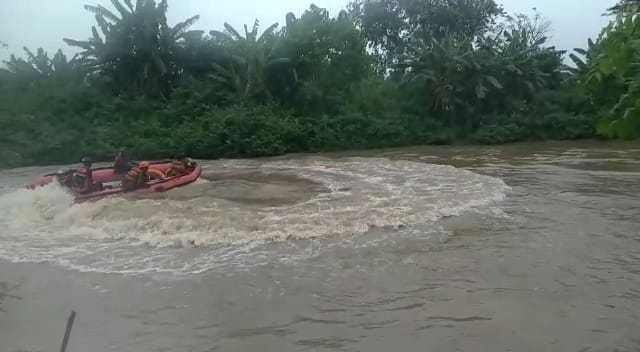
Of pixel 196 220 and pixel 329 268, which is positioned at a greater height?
pixel 196 220

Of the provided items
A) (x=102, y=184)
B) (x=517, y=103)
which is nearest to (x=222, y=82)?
(x=517, y=103)

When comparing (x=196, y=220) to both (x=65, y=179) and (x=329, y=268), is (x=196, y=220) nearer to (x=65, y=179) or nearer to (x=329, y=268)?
(x=329, y=268)

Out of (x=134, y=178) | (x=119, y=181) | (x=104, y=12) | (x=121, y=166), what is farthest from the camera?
(x=104, y=12)

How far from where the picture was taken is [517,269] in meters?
5.86

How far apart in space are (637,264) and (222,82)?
19.9 meters

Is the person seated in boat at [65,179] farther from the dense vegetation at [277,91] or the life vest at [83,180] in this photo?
the dense vegetation at [277,91]

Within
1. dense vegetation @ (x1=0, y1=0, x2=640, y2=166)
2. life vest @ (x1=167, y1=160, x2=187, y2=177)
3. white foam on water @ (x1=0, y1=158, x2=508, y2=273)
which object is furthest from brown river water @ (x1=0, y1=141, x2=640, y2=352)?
dense vegetation @ (x1=0, y1=0, x2=640, y2=166)

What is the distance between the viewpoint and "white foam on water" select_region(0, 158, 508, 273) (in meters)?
6.81

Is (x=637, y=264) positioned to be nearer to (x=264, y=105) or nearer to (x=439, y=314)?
(x=439, y=314)

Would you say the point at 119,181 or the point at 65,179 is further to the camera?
the point at 119,181

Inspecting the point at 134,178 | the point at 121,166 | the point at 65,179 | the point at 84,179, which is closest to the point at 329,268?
the point at 134,178

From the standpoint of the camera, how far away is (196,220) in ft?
27.4

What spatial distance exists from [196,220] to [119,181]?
366 centimetres

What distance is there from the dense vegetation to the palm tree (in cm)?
5
